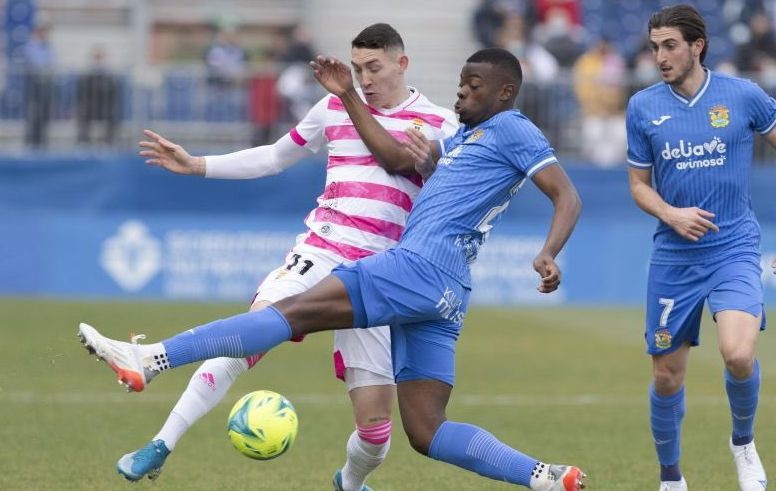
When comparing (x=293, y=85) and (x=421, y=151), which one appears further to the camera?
(x=293, y=85)

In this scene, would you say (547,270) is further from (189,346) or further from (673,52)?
(673,52)

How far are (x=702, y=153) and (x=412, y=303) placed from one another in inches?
80.3

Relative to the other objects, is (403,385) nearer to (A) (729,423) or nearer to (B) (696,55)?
(B) (696,55)

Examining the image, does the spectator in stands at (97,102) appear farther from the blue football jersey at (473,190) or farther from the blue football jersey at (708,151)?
the blue football jersey at (473,190)

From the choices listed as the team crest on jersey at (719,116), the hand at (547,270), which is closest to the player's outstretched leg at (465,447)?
the hand at (547,270)

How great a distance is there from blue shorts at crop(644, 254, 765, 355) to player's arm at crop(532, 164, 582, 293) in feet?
3.95

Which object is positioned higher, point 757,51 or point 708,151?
point 708,151

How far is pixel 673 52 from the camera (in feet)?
25.7

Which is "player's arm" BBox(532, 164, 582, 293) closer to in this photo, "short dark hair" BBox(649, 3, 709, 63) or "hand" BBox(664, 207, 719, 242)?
"hand" BBox(664, 207, 719, 242)

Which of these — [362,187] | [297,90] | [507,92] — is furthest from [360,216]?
[297,90]

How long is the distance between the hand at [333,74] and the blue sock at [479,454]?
188 centimetres

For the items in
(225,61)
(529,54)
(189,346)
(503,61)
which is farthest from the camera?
(529,54)

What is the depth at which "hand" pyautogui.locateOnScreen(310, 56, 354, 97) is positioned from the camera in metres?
7.47

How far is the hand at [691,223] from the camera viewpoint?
303 inches
